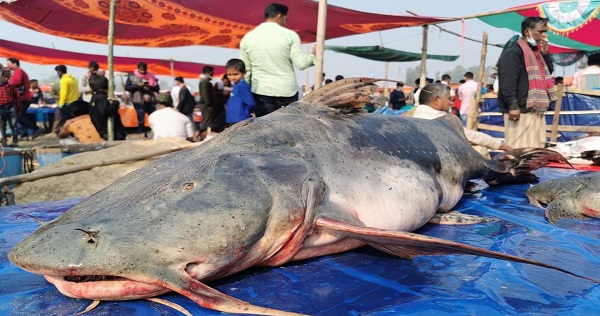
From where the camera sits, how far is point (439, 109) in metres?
4.79

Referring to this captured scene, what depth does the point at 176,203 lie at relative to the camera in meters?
1.62

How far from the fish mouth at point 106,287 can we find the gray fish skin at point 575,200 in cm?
235

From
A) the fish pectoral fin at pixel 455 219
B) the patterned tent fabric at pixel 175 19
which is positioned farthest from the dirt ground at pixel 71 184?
the patterned tent fabric at pixel 175 19

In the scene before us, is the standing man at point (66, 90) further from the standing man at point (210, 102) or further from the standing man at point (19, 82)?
the standing man at point (210, 102)

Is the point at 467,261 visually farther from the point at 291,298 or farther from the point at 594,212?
the point at 594,212

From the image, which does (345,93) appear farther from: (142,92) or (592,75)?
(142,92)

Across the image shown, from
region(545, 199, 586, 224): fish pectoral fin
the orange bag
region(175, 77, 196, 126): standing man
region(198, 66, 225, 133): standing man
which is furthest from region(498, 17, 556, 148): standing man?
the orange bag

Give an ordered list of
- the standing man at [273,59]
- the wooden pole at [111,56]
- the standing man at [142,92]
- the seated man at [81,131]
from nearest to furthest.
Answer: the standing man at [273,59] → the wooden pole at [111,56] → the seated man at [81,131] → the standing man at [142,92]

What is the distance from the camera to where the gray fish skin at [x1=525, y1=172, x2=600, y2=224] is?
2.86 m

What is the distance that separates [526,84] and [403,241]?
14.5 ft

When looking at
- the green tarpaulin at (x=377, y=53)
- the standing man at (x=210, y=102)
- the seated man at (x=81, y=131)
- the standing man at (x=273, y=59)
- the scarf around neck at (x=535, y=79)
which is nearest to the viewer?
the standing man at (x=273, y=59)

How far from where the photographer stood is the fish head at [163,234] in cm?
143

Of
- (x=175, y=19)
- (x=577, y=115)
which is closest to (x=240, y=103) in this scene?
(x=175, y=19)

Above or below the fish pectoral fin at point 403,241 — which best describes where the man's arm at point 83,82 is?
above
